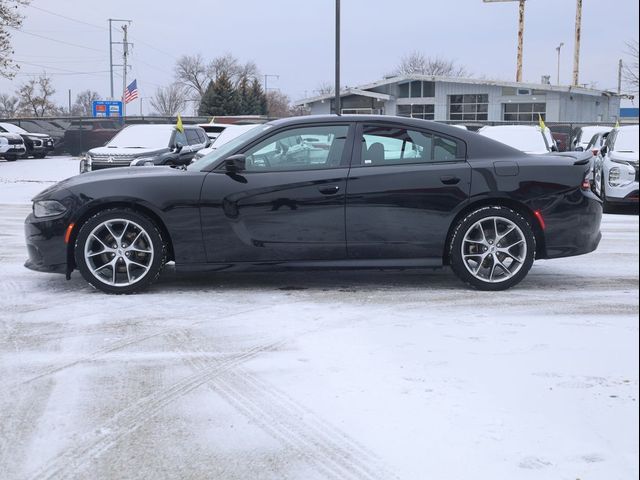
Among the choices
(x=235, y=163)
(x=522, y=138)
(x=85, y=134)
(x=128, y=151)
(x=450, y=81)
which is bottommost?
(x=235, y=163)

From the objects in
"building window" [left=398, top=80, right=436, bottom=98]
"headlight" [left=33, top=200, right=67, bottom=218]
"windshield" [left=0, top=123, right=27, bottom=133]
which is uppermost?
"building window" [left=398, top=80, right=436, bottom=98]

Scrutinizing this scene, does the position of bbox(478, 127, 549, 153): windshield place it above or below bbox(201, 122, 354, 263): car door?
above

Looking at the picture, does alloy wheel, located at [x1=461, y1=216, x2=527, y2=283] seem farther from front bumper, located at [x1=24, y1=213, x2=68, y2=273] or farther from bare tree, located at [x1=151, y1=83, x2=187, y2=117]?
bare tree, located at [x1=151, y1=83, x2=187, y2=117]

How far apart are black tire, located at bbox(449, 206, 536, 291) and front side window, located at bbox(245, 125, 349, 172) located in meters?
1.18

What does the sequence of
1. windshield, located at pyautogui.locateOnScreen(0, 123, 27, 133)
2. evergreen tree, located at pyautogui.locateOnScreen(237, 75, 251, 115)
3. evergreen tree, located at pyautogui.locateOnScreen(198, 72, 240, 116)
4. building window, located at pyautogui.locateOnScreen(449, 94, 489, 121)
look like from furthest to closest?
evergreen tree, located at pyautogui.locateOnScreen(237, 75, 251, 115), evergreen tree, located at pyautogui.locateOnScreen(198, 72, 240, 116), building window, located at pyautogui.locateOnScreen(449, 94, 489, 121), windshield, located at pyautogui.locateOnScreen(0, 123, 27, 133)

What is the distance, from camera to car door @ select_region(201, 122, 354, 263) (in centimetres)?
651

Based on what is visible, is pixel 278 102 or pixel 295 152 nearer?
pixel 295 152

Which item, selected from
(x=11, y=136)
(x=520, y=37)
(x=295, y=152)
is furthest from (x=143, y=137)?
(x=520, y=37)

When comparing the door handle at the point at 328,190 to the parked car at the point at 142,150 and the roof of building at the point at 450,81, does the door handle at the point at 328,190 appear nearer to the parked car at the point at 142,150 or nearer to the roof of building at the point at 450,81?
the parked car at the point at 142,150

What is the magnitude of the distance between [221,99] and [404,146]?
208 ft

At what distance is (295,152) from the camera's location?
666 cm

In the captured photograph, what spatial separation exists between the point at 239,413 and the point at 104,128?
36.0 m

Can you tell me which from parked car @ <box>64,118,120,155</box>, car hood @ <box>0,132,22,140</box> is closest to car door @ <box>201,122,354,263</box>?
car hood @ <box>0,132,22,140</box>

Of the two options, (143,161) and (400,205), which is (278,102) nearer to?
(143,161)
